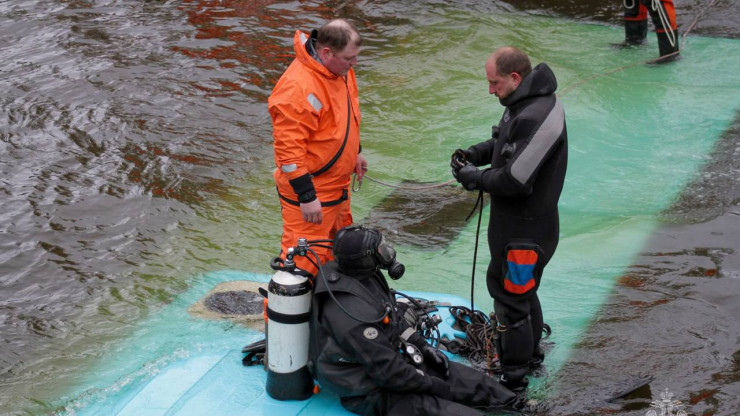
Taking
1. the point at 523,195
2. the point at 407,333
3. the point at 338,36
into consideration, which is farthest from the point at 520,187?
the point at 338,36

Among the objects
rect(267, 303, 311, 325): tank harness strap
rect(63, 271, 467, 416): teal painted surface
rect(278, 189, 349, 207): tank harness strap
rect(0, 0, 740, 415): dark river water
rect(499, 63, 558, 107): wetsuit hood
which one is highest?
rect(499, 63, 558, 107): wetsuit hood

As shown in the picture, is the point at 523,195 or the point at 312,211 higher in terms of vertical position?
the point at 523,195

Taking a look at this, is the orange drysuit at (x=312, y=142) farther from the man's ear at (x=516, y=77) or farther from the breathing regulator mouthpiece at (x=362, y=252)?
the man's ear at (x=516, y=77)

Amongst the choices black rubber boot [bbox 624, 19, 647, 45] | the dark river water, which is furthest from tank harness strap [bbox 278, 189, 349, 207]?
black rubber boot [bbox 624, 19, 647, 45]

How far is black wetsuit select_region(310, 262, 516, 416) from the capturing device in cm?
373

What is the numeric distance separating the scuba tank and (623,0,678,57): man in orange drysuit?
7.53m

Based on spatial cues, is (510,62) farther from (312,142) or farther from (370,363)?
(370,363)

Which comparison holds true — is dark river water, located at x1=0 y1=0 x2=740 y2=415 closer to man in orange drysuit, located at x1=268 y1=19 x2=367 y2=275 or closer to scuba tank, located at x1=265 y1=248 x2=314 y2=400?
scuba tank, located at x1=265 y1=248 x2=314 y2=400

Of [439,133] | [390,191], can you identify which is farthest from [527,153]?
[439,133]

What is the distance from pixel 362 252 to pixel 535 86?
116 centimetres

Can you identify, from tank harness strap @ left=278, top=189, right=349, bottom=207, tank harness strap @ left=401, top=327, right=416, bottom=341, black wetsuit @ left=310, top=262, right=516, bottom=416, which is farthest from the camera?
tank harness strap @ left=278, top=189, right=349, bottom=207

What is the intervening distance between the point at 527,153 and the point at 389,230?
2.80 m

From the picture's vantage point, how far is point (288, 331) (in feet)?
13.1

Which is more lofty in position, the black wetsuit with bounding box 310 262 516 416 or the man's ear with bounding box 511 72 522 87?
the man's ear with bounding box 511 72 522 87
